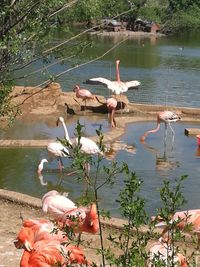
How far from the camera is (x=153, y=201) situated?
801 cm

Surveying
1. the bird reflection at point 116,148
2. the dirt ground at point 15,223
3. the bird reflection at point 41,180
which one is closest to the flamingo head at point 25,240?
the dirt ground at point 15,223

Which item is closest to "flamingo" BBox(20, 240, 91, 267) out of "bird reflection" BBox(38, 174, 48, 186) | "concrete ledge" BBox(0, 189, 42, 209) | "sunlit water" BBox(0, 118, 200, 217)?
"concrete ledge" BBox(0, 189, 42, 209)

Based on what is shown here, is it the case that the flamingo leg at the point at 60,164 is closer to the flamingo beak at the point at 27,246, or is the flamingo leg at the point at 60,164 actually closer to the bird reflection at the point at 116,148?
the bird reflection at the point at 116,148

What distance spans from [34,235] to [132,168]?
5.12 metres

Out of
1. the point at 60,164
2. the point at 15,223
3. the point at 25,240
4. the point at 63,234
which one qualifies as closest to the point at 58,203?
the point at 15,223

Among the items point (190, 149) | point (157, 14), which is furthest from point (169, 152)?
point (157, 14)

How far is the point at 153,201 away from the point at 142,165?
2.15 metres

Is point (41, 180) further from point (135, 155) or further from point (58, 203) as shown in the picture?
point (58, 203)

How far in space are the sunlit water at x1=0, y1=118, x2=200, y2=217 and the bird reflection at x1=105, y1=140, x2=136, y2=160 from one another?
7 centimetres

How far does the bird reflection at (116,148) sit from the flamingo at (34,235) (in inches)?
222

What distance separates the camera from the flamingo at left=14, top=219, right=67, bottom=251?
4.64m

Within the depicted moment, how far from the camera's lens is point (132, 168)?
32.3ft

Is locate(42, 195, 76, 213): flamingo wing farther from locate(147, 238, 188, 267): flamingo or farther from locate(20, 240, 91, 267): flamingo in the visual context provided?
locate(147, 238, 188, 267): flamingo

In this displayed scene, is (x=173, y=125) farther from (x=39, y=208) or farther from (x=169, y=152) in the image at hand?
(x=39, y=208)
